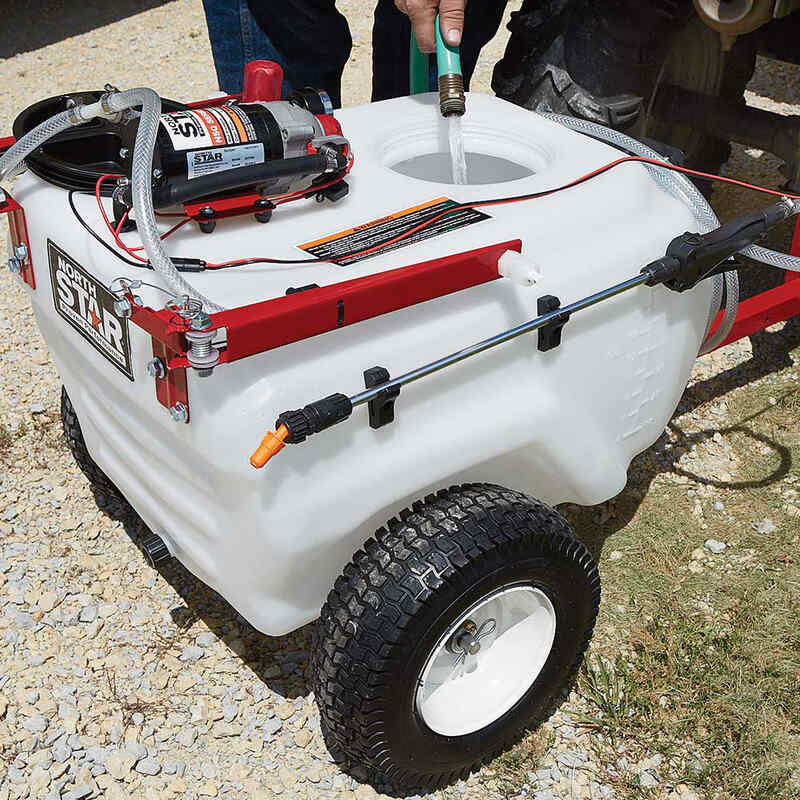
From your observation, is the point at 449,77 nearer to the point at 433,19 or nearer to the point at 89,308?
the point at 433,19

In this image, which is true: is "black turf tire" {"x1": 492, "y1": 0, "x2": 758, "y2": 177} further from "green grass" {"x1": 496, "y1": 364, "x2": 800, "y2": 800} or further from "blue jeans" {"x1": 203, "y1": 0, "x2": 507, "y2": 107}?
"green grass" {"x1": 496, "y1": 364, "x2": 800, "y2": 800}

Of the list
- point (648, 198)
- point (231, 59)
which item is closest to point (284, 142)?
point (648, 198)

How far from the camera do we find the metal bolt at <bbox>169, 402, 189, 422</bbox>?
1412 millimetres

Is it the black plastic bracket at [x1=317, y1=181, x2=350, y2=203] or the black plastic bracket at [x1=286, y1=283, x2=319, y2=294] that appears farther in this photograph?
the black plastic bracket at [x1=317, y1=181, x2=350, y2=203]

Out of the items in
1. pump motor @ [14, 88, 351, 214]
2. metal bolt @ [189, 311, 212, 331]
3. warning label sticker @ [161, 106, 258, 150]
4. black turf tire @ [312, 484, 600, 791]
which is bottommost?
Answer: black turf tire @ [312, 484, 600, 791]

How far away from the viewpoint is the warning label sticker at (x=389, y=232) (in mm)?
1626

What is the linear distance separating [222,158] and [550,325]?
0.63 meters

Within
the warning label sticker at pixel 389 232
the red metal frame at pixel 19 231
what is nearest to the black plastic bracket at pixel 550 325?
the warning label sticker at pixel 389 232

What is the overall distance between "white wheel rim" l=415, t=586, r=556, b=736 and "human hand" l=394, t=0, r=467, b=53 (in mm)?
1152

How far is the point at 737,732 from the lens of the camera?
6.30 feet

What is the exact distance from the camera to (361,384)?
1475 mm

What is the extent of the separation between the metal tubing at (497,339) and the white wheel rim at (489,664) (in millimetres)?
457

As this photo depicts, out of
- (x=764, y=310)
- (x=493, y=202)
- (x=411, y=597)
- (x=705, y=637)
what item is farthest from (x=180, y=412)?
(x=764, y=310)

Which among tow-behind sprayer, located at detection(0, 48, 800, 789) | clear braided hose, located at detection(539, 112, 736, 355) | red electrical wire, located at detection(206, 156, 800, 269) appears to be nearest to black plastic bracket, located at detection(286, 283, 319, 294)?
tow-behind sprayer, located at detection(0, 48, 800, 789)
